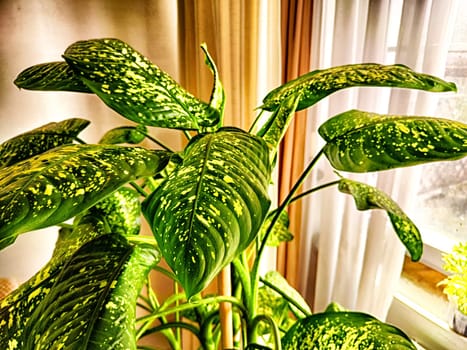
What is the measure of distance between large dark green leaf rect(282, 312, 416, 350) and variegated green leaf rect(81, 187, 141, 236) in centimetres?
37

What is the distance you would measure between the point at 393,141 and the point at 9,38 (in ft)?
4.25

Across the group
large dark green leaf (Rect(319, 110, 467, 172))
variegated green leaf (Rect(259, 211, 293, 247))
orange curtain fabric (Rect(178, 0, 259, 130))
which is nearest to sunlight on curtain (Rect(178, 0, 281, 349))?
orange curtain fabric (Rect(178, 0, 259, 130))

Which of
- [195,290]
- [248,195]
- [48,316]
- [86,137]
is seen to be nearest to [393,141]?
[248,195]

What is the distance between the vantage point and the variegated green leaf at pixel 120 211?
0.80 m

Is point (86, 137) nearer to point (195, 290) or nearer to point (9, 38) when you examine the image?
point (9, 38)

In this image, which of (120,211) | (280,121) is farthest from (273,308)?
(280,121)

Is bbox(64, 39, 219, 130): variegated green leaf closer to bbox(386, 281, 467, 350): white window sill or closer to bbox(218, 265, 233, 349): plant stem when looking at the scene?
bbox(218, 265, 233, 349): plant stem

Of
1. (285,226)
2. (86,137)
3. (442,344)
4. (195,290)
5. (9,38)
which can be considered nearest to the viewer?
(195,290)

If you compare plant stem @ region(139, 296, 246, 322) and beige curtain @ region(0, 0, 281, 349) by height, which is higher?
beige curtain @ region(0, 0, 281, 349)

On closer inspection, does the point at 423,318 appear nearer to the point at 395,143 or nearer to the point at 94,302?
the point at 395,143

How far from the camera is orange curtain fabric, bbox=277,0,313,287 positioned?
4.09ft

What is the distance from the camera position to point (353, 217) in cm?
121

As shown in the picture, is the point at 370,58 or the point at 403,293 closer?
the point at 370,58

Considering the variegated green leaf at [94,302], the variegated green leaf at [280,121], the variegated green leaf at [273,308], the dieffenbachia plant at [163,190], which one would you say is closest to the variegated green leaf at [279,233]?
the variegated green leaf at [273,308]
